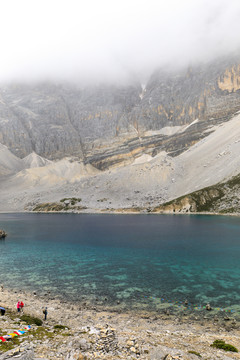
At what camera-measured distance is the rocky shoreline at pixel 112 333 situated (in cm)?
1510

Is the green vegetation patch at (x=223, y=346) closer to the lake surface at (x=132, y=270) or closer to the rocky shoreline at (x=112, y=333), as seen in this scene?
the rocky shoreline at (x=112, y=333)

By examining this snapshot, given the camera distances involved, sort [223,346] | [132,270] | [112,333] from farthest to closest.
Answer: [132,270]
[223,346]
[112,333]

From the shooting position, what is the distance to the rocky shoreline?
15102 millimetres

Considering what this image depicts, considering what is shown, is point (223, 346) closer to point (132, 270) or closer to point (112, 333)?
point (112, 333)

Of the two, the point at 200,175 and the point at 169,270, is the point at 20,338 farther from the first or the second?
the point at 200,175

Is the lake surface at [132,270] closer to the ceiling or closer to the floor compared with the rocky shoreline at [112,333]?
closer to the floor

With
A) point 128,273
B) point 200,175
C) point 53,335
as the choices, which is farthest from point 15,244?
point 200,175

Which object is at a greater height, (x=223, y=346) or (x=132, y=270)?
(x=223, y=346)

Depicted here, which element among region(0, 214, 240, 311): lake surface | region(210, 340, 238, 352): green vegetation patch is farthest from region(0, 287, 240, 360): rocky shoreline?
region(0, 214, 240, 311): lake surface

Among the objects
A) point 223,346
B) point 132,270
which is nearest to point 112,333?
point 223,346

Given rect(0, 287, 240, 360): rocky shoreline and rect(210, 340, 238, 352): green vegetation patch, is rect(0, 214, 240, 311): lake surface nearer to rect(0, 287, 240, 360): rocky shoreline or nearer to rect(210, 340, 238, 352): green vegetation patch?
rect(0, 287, 240, 360): rocky shoreline

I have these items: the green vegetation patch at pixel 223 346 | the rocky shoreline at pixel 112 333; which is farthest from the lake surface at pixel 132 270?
the green vegetation patch at pixel 223 346

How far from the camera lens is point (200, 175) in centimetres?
19300

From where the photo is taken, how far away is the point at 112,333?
17531 millimetres
